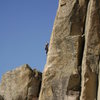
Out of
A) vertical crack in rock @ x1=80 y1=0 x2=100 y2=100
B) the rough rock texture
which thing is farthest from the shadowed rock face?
the rough rock texture

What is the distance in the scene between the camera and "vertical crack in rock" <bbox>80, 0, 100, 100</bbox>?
2634cm

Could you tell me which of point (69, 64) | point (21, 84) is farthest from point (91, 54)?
point (21, 84)

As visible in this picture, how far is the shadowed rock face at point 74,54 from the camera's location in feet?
87.7

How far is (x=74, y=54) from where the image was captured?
2836cm

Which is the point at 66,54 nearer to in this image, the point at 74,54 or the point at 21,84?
the point at 74,54

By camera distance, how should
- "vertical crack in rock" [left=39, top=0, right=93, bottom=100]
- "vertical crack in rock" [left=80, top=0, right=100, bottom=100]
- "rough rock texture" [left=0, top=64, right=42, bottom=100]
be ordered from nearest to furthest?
1. "vertical crack in rock" [left=80, top=0, right=100, bottom=100]
2. "vertical crack in rock" [left=39, top=0, right=93, bottom=100]
3. "rough rock texture" [left=0, top=64, right=42, bottom=100]

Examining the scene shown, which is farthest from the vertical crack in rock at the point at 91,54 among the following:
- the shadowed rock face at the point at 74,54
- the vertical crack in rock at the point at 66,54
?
the vertical crack in rock at the point at 66,54

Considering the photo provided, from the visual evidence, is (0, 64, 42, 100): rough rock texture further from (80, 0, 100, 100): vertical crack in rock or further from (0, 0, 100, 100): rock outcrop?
(80, 0, 100, 100): vertical crack in rock

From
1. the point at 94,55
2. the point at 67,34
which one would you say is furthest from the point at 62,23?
the point at 94,55

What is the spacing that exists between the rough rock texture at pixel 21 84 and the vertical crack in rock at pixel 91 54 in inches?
196

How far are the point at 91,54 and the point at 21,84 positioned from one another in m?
6.72

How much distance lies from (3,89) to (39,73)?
11.0ft

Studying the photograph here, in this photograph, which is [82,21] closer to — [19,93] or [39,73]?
[39,73]

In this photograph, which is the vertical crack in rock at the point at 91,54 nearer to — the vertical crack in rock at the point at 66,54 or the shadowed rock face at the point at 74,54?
the shadowed rock face at the point at 74,54
